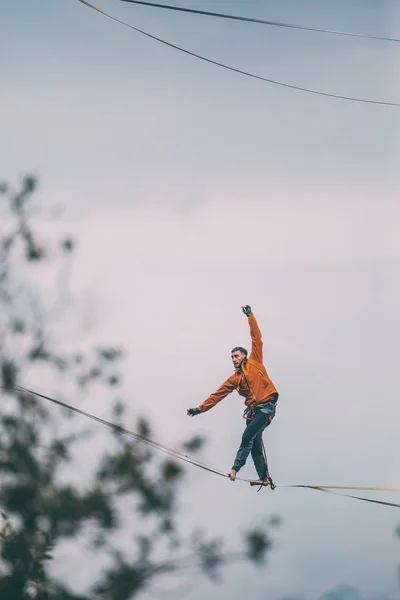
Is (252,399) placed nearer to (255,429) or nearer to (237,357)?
(255,429)

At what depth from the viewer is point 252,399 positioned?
9.65m

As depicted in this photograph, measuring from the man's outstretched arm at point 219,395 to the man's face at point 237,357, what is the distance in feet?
0.52

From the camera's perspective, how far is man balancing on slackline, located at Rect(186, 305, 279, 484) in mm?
9508

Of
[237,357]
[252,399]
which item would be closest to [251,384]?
[252,399]

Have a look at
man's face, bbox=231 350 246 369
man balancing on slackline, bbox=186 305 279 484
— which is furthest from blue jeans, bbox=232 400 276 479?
man's face, bbox=231 350 246 369

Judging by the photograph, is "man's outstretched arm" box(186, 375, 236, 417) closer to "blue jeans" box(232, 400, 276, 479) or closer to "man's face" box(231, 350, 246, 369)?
"man's face" box(231, 350, 246, 369)

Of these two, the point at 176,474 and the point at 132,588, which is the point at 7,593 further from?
the point at 176,474

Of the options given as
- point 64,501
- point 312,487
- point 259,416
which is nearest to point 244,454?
point 259,416

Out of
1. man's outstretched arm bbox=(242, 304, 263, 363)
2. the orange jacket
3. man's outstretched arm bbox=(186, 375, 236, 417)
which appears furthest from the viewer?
man's outstretched arm bbox=(186, 375, 236, 417)

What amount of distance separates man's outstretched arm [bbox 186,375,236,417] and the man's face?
0.16 metres

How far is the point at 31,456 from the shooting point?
Result: 14656 mm

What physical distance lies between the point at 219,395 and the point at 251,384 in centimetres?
32

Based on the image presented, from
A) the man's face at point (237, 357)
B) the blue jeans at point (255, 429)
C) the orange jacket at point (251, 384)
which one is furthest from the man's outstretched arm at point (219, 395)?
the blue jeans at point (255, 429)

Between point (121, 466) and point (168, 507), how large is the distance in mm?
860
